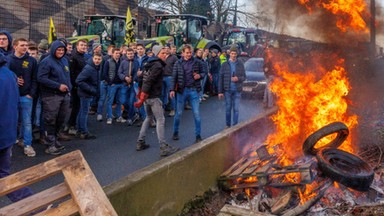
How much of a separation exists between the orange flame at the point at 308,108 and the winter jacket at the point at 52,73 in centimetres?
428

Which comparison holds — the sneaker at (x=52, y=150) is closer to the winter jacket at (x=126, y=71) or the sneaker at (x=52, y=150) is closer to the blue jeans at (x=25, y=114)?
the blue jeans at (x=25, y=114)

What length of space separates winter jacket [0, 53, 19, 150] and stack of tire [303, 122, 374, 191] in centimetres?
434

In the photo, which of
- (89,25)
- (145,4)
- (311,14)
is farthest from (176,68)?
(145,4)

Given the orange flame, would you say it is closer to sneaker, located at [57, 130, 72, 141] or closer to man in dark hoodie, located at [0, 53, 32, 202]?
sneaker, located at [57, 130, 72, 141]

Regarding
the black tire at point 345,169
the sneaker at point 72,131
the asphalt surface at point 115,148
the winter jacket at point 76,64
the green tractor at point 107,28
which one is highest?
the green tractor at point 107,28

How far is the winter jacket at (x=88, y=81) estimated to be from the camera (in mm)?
7680

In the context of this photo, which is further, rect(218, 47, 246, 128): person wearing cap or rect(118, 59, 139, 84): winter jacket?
rect(118, 59, 139, 84): winter jacket

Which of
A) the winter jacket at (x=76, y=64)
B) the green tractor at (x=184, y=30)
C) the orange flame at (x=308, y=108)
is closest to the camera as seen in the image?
the orange flame at (x=308, y=108)

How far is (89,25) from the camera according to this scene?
58.3ft

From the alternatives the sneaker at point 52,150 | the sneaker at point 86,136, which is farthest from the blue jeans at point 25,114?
the sneaker at point 86,136

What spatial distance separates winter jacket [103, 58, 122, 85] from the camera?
9211mm

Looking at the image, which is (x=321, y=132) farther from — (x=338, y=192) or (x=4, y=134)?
(x=4, y=134)

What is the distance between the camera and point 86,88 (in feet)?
25.0

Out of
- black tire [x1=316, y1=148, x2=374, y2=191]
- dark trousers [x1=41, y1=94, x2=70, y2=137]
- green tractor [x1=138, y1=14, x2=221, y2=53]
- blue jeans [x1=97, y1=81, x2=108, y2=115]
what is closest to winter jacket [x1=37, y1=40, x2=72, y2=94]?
dark trousers [x1=41, y1=94, x2=70, y2=137]
